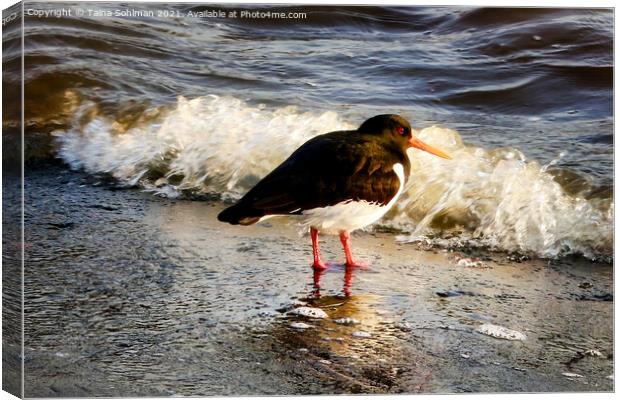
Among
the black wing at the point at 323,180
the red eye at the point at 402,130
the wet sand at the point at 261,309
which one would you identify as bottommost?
the wet sand at the point at 261,309

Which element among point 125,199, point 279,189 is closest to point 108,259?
point 125,199

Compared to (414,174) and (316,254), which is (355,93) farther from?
(316,254)

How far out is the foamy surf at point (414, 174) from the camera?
5.01 m

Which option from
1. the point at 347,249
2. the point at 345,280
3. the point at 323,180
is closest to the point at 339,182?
the point at 323,180

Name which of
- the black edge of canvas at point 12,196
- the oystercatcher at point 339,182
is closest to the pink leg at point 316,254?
the oystercatcher at point 339,182

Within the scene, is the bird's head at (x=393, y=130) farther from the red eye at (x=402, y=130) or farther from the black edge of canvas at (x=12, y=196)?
the black edge of canvas at (x=12, y=196)

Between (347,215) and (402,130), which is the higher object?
(402,130)

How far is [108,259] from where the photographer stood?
4.84 meters

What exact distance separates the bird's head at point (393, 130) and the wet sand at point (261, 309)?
0.45 metres

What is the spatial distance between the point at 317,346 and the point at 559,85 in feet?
5.32

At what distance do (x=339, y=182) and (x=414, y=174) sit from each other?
1.37ft

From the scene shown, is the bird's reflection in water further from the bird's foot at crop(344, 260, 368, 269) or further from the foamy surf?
the foamy surf

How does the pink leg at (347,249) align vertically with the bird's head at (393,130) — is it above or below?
below

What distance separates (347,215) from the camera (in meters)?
4.95
